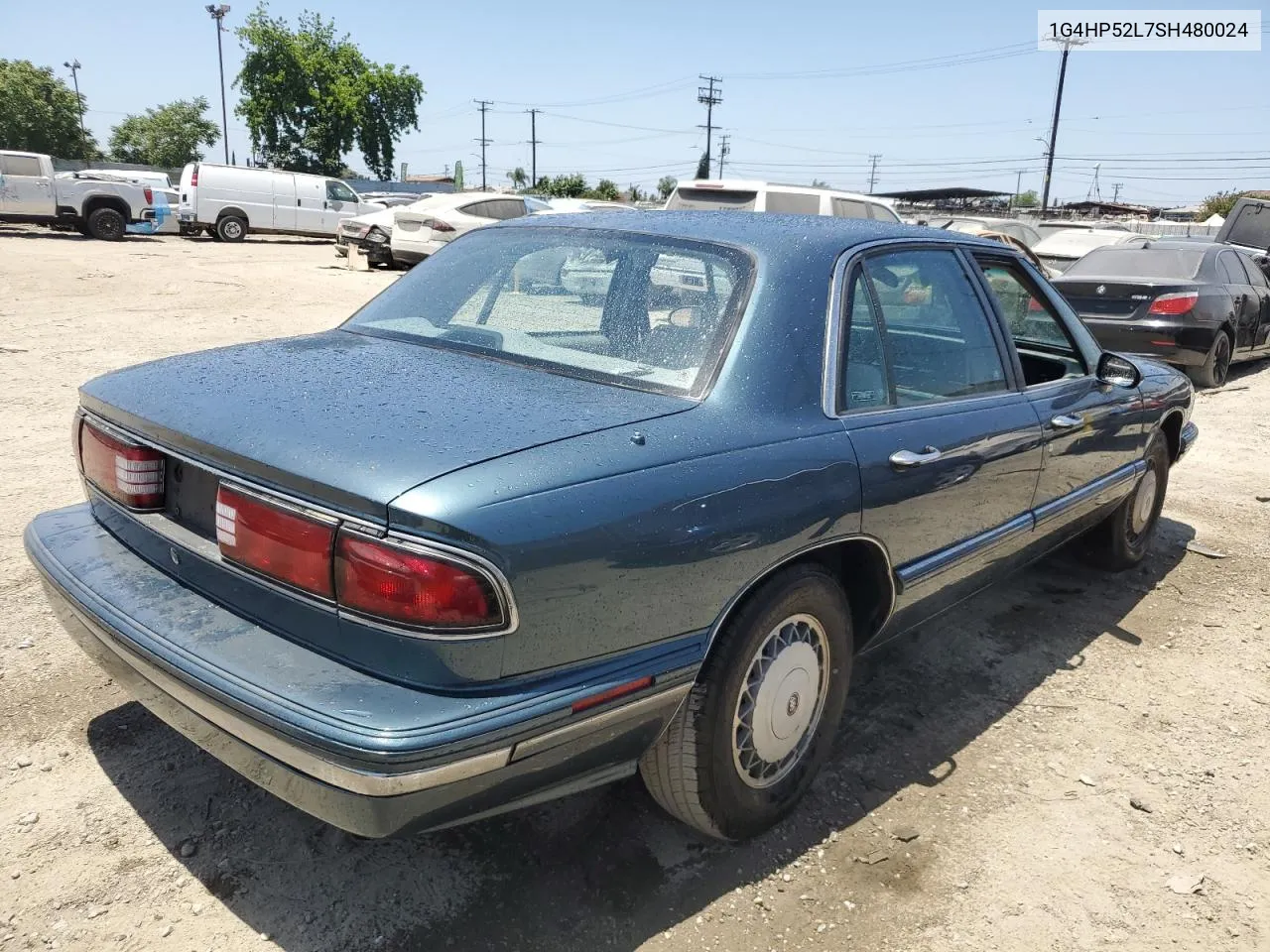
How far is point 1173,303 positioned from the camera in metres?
9.09

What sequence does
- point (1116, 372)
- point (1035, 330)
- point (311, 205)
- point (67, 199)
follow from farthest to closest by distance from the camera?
point (311, 205) → point (67, 199) → point (1035, 330) → point (1116, 372)

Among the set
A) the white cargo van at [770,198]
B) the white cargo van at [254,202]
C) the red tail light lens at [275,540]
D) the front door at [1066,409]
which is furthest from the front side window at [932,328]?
the white cargo van at [254,202]

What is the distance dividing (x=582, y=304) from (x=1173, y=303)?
829 centimetres

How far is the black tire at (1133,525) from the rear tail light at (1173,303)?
5.04 m

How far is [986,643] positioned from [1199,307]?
692 centimetres

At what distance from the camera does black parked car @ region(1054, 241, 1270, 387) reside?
358 inches

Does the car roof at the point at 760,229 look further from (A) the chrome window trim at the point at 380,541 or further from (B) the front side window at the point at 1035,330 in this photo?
(A) the chrome window trim at the point at 380,541

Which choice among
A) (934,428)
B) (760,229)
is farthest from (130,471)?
(934,428)

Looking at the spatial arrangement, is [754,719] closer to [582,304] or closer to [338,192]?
[582,304]

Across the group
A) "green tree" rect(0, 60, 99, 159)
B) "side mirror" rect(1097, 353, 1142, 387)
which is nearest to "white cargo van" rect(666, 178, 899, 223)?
"side mirror" rect(1097, 353, 1142, 387)

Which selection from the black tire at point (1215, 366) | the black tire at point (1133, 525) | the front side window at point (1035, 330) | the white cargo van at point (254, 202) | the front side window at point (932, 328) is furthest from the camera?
the white cargo van at point (254, 202)

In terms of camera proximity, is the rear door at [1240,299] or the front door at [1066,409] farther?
the rear door at [1240,299]

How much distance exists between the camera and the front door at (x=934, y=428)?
2.65m

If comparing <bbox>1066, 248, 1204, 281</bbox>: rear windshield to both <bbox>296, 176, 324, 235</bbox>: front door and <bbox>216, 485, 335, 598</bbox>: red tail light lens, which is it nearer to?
<bbox>216, 485, 335, 598</bbox>: red tail light lens
